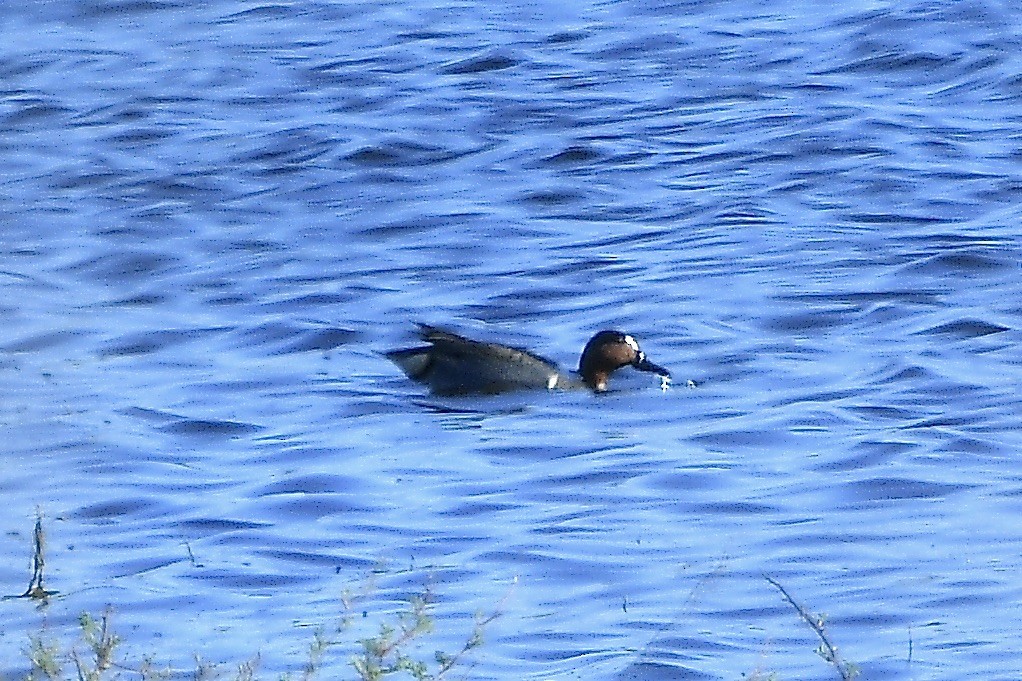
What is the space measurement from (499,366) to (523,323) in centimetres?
151

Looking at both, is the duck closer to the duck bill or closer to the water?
the duck bill

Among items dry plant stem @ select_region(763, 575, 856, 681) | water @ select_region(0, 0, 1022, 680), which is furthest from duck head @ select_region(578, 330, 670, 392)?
dry plant stem @ select_region(763, 575, 856, 681)

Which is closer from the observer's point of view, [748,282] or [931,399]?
[931,399]

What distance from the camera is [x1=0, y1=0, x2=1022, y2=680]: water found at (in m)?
7.79

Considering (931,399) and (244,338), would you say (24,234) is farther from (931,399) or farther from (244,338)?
(931,399)

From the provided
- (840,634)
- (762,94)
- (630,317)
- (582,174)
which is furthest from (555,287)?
(840,634)

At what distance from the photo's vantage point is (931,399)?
10.7 m

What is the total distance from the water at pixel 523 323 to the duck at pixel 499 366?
0.45ft

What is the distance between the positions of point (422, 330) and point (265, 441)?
1627 mm

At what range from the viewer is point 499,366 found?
1138cm

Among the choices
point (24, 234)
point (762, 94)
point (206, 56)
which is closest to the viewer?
point (24, 234)

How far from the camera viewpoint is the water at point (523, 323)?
25.6 feet

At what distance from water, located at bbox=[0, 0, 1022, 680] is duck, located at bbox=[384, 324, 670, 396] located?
5.4 inches

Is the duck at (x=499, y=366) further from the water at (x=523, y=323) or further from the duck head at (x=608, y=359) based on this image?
→ the water at (x=523, y=323)
